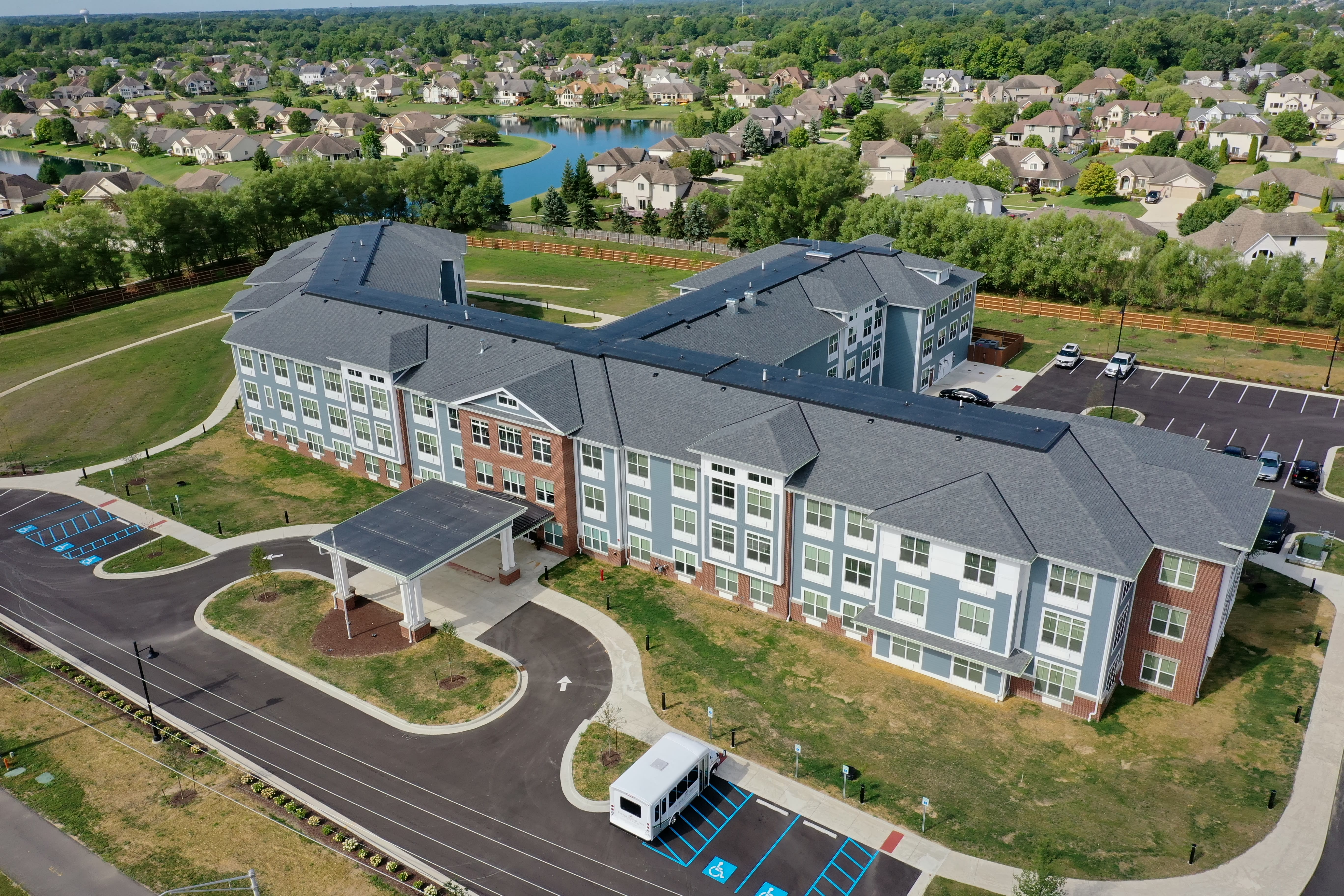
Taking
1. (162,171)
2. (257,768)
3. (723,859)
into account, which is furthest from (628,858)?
(162,171)

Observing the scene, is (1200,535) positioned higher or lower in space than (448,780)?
higher

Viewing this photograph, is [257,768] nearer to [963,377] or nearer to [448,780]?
[448,780]

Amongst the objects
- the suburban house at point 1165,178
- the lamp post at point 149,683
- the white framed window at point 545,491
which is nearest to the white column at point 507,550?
the white framed window at point 545,491

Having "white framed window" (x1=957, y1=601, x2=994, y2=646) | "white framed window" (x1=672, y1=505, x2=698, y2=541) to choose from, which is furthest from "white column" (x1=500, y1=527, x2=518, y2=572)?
"white framed window" (x1=957, y1=601, x2=994, y2=646)

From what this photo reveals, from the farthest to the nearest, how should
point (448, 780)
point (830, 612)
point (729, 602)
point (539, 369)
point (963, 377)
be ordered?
point (963, 377), point (539, 369), point (729, 602), point (830, 612), point (448, 780)

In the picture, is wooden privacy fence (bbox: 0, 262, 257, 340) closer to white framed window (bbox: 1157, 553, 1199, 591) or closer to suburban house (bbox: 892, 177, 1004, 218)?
suburban house (bbox: 892, 177, 1004, 218)

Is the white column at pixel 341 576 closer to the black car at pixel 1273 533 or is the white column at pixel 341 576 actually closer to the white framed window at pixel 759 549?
the white framed window at pixel 759 549
